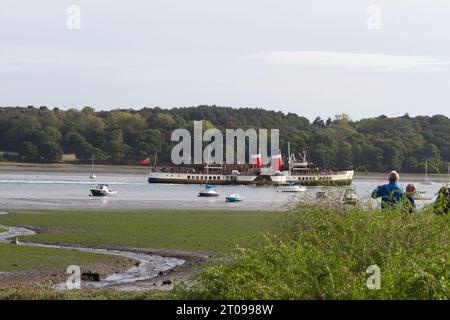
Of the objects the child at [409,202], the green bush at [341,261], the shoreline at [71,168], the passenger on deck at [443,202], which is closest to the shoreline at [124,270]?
the green bush at [341,261]

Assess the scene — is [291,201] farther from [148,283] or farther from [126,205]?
[126,205]

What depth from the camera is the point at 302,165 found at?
134m

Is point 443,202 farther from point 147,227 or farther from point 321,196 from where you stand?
point 147,227

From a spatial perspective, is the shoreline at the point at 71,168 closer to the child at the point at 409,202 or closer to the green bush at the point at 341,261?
the child at the point at 409,202

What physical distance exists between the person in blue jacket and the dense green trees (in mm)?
119948

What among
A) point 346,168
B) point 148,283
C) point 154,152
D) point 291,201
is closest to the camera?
point 291,201

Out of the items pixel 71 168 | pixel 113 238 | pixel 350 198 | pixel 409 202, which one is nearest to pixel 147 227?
pixel 113 238

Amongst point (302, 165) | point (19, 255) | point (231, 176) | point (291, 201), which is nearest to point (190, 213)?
point (19, 255)

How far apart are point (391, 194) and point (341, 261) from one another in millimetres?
4364

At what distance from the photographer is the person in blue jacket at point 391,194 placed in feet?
62.7

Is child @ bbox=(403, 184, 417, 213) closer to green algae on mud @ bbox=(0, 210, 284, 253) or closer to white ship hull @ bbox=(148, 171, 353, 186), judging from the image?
green algae on mud @ bbox=(0, 210, 284, 253)

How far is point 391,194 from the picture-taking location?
19250mm

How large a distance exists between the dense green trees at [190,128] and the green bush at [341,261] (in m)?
122
